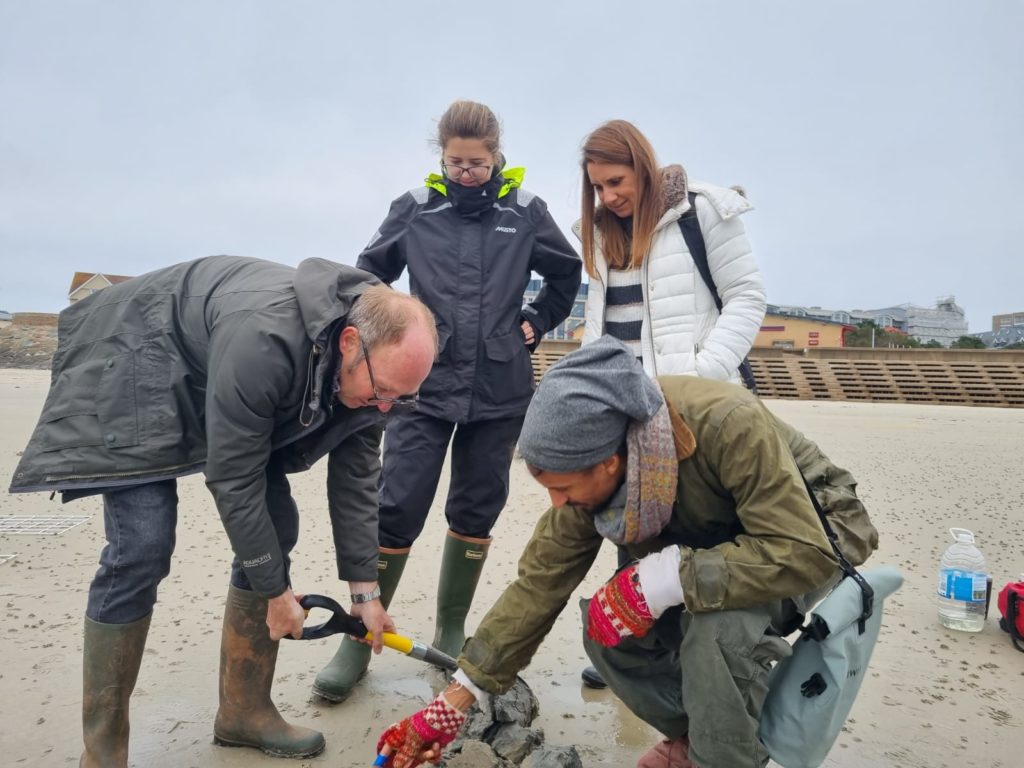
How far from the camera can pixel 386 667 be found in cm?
288

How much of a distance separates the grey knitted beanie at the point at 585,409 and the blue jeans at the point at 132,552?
100 centimetres

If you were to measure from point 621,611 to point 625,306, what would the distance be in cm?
114

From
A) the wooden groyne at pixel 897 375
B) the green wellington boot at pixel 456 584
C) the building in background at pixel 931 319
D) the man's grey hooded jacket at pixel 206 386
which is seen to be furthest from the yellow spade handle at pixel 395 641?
the building in background at pixel 931 319

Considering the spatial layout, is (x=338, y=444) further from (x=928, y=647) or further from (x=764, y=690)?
(x=928, y=647)

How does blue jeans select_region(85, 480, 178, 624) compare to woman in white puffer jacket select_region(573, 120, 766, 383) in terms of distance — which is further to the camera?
woman in white puffer jacket select_region(573, 120, 766, 383)

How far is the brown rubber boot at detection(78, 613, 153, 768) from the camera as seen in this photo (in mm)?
1991

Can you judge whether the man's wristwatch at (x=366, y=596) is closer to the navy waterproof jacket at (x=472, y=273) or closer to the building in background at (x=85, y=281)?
the navy waterproof jacket at (x=472, y=273)

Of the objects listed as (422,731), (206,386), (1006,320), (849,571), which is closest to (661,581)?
(849,571)

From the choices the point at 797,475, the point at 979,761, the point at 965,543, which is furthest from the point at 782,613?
the point at 965,543

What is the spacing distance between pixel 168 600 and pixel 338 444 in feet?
5.76

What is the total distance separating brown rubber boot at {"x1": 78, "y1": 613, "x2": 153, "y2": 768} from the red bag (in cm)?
310

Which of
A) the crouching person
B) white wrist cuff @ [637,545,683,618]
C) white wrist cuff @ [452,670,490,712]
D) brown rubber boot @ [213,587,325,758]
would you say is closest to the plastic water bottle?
the crouching person

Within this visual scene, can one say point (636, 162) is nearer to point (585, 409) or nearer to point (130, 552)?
point (585, 409)

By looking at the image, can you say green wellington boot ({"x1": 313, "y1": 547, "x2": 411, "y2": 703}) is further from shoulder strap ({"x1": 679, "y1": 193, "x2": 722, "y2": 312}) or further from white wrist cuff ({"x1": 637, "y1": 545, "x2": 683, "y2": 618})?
shoulder strap ({"x1": 679, "y1": 193, "x2": 722, "y2": 312})
